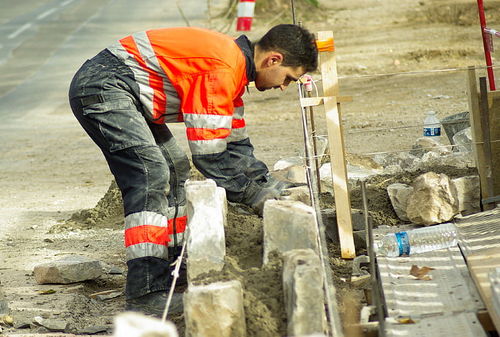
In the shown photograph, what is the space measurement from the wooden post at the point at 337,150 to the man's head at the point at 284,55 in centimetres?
55

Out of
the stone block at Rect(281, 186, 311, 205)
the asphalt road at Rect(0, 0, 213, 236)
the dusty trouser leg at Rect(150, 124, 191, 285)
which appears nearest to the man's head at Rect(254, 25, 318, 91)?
the stone block at Rect(281, 186, 311, 205)

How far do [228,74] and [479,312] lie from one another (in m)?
1.71

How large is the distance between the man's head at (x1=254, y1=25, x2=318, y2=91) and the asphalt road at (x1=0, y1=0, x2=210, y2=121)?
960 centimetres

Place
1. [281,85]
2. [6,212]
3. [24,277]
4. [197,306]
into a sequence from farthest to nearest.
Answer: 1. [6,212]
2. [24,277]
3. [281,85]
4. [197,306]

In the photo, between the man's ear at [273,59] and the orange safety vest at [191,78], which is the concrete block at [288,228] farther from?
the man's ear at [273,59]

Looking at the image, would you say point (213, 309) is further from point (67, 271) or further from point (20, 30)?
point (20, 30)

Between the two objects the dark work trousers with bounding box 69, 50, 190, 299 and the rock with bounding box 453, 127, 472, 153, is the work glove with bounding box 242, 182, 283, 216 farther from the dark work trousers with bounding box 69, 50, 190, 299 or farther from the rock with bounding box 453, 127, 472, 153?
the rock with bounding box 453, 127, 472, 153

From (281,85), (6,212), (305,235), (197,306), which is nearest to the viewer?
(197,306)

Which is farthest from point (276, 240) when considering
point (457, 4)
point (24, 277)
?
point (457, 4)

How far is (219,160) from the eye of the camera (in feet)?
15.6

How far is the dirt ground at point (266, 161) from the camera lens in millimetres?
4820

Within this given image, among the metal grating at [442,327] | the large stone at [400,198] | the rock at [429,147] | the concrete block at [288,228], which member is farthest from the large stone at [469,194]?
the concrete block at [288,228]

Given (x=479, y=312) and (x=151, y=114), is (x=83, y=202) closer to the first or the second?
(x=151, y=114)

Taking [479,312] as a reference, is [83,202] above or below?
below
